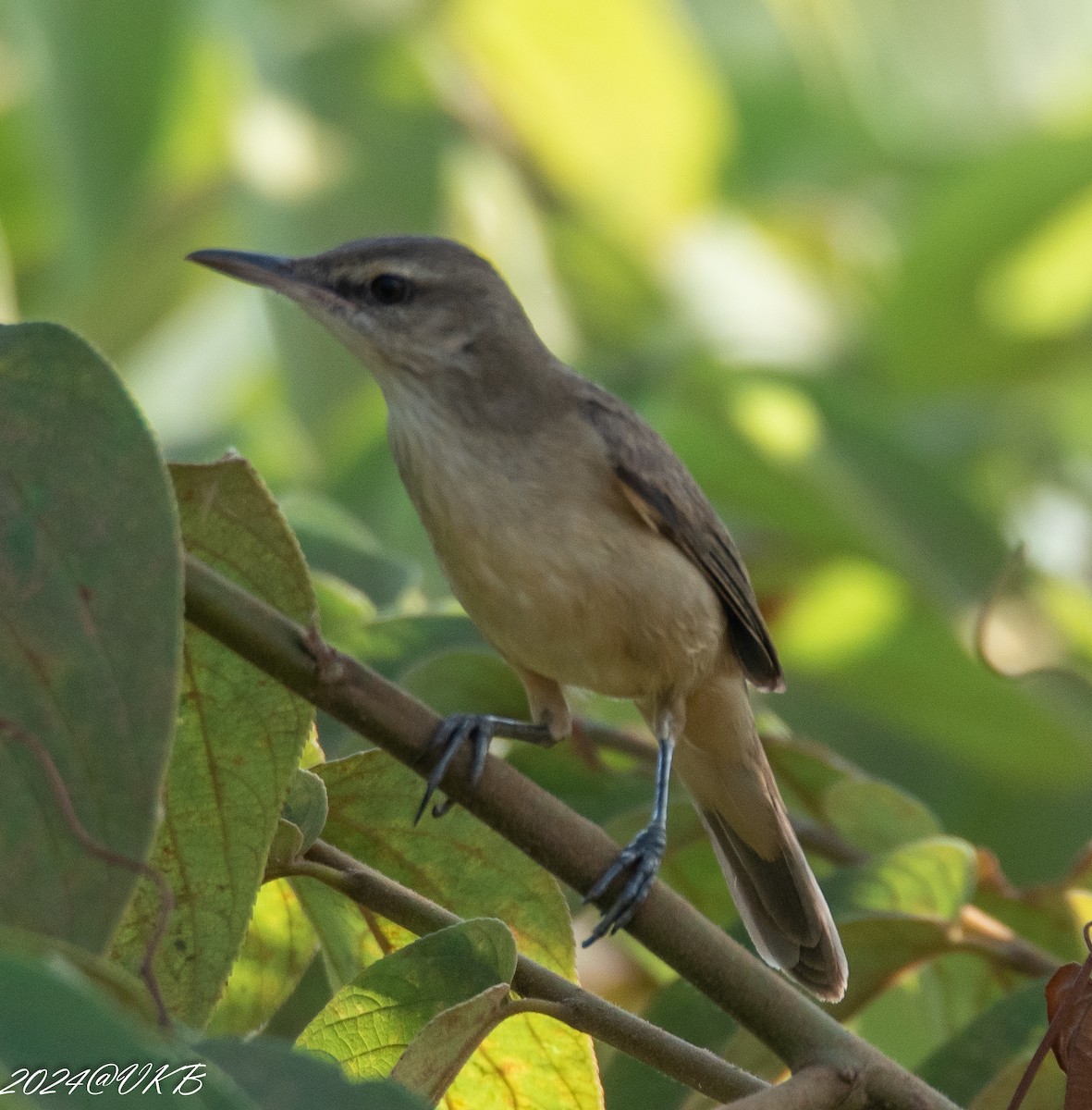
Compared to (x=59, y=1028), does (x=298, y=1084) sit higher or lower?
lower

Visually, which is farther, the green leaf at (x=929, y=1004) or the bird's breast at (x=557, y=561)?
the bird's breast at (x=557, y=561)

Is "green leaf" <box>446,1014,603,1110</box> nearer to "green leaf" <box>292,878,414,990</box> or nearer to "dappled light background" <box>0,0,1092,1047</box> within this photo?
"green leaf" <box>292,878,414,990</box>

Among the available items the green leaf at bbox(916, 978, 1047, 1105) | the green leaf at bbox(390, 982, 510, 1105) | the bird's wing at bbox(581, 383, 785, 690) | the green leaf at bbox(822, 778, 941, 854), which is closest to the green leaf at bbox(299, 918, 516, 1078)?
the green leaf at bbox(390, 982, 510, 1105)

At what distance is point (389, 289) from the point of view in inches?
131

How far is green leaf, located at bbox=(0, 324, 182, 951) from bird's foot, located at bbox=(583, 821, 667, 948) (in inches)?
28.0

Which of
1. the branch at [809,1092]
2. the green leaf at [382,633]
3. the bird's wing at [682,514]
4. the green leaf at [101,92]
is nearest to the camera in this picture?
the branch at [809,1092]

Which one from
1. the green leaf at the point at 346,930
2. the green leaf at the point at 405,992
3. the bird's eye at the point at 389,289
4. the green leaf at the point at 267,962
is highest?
the bird's eye at the point at 389,289

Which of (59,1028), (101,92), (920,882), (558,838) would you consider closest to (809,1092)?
(558,838)

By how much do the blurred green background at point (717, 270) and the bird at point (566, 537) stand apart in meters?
0.20

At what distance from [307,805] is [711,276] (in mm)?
3686

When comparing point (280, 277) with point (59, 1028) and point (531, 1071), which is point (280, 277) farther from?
point (59, 1028)

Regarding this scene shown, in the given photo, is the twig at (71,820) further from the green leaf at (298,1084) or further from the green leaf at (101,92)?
the green leaf at (101,92)

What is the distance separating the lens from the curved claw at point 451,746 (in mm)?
1780

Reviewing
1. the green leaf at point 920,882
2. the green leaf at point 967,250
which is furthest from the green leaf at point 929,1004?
the green leaf at point 967,250
